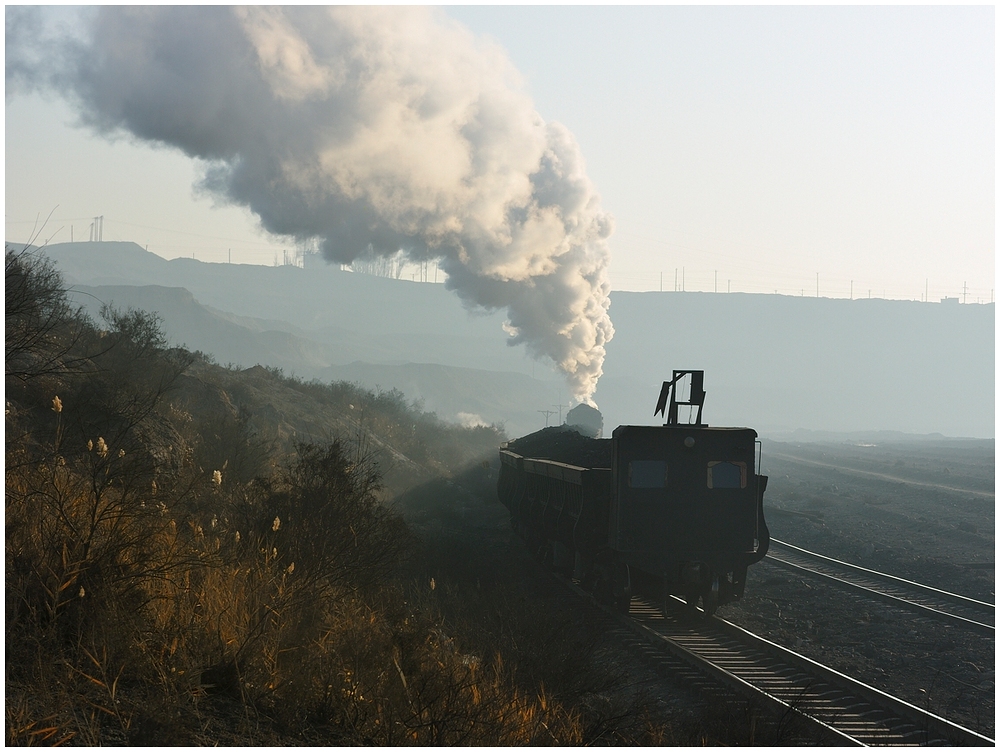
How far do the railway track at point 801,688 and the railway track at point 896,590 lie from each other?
4820mm

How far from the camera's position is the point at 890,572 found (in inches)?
842

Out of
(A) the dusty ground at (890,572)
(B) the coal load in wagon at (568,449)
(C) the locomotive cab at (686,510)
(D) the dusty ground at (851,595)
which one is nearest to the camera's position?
(D) the dusty ground at (851,595)

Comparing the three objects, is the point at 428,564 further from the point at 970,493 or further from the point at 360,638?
the point at 970,493

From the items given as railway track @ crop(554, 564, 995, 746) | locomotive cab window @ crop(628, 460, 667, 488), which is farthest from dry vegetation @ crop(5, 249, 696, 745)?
locomotive cab window @ crop(628, 460, 667, 488)

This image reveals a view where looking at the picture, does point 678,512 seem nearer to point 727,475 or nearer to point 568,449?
point 727,475

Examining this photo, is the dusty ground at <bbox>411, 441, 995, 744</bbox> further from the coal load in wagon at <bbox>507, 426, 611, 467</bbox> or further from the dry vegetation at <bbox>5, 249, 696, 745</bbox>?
the coal load in wagon at <bbox>507, 426, 611, 467</bbox>

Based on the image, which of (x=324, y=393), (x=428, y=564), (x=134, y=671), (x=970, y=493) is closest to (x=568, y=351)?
(x=324, y=393)

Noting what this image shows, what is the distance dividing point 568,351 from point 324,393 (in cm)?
1596

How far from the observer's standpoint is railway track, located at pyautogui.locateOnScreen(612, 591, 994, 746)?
9102 mm

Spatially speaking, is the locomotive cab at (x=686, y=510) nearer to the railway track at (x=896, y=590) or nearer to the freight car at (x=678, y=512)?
the freight car at (x=678, y=512)

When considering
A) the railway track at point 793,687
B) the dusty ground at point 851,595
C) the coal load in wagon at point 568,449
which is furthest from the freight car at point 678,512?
the coal load in wagon at point 568,449

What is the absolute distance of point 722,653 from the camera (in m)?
12.2

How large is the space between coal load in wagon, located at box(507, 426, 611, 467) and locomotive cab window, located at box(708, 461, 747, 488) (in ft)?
7.31

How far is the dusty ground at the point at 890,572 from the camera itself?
12016 mm
